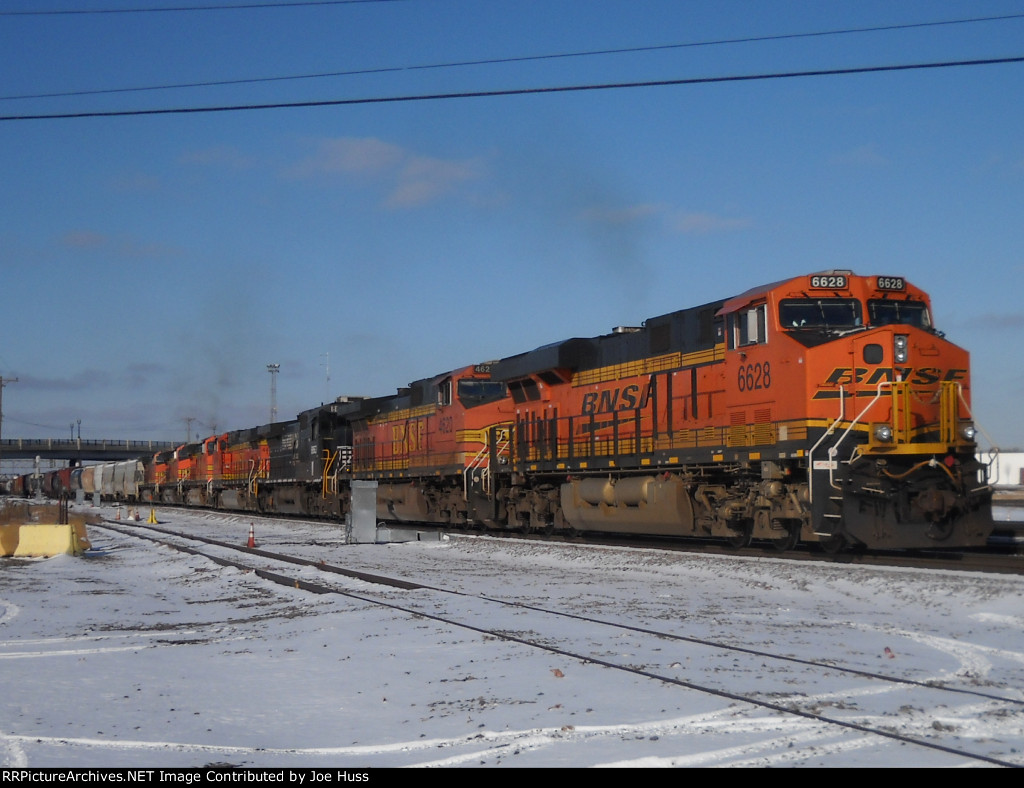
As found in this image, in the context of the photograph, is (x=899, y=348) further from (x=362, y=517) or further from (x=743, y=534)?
(x=362, y=517)

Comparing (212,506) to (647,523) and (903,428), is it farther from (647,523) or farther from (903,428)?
(903,428)

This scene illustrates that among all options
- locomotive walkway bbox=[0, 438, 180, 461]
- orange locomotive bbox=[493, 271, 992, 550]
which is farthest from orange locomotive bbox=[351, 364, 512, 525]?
locomotive walkway bbox=[0, 438, 180, 461]

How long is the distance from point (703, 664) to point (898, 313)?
9.07m

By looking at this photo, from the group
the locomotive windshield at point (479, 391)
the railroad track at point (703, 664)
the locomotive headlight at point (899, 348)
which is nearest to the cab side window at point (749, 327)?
the locomotive headlight at point (899, 348)

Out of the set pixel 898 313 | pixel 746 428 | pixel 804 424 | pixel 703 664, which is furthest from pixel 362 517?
pixel 703 664

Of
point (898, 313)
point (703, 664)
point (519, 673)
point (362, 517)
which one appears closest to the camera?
point (519, 673)

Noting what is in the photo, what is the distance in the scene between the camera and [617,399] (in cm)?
2009

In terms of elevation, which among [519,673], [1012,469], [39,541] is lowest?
[519,673]

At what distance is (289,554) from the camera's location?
2080 cm

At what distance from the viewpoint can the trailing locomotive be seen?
14.1 meters

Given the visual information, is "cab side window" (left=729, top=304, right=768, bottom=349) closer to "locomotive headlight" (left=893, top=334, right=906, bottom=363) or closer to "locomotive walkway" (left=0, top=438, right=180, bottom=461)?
"locomotive headlight" (left=893, top=334, right=906, bottom=363)

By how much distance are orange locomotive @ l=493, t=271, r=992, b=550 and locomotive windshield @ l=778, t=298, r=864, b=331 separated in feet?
0.06

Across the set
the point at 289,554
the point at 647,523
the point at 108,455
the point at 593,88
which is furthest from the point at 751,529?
the point at 108,455
